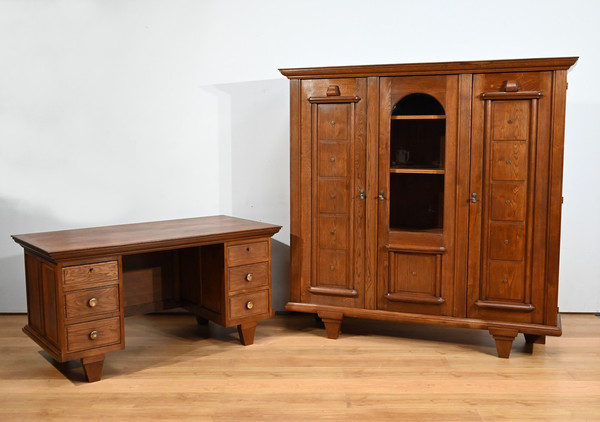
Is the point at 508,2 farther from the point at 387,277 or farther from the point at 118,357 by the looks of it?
the point at 118,357

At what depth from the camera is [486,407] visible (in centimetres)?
265

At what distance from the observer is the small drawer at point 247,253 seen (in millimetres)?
3356

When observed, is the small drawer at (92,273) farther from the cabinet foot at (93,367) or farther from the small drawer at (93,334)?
the cabinet foot at (93,367)

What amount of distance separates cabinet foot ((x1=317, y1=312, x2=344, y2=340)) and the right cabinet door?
0.72 metres

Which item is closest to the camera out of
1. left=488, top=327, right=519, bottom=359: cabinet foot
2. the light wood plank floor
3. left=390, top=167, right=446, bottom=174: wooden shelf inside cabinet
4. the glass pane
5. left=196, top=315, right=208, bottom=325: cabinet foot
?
the light wood plank floor

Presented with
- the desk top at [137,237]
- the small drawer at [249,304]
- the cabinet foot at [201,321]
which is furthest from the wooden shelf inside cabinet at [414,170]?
the cabinet foot at [201,321]

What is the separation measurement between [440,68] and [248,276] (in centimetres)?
145

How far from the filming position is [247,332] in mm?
3447

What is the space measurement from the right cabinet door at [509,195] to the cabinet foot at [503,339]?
0.06 metres

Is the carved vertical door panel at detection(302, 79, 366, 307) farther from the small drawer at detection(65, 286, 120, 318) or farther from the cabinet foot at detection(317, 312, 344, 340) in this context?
the small drawer at detection(65, 286, 120, 318)

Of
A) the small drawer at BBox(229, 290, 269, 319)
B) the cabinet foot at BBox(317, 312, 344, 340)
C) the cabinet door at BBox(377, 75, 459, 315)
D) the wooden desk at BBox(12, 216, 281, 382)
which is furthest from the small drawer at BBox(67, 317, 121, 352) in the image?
the cabinet door at BBox(377, 75, 459, 315)

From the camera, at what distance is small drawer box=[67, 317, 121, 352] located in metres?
2.86

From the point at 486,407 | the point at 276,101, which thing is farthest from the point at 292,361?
the point at 276,101

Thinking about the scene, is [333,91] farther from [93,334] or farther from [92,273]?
[93,334]
